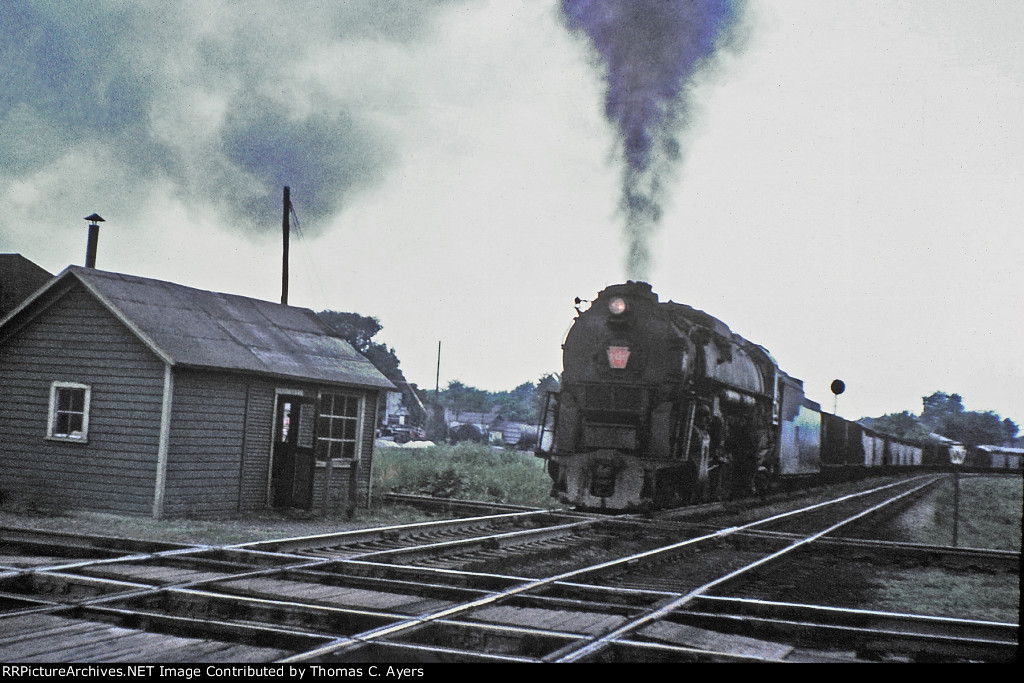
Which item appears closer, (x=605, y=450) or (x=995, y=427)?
(x=605, y=450)

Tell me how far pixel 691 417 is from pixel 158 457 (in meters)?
7.65

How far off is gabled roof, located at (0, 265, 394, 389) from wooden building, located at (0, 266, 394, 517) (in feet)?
0.10

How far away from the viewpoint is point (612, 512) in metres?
13.9

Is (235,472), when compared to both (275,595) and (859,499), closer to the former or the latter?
(275,595)

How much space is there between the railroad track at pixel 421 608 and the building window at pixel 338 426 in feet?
19.3

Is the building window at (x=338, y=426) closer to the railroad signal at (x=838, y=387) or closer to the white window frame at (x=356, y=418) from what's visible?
the white window frame at (x=356, y=418)

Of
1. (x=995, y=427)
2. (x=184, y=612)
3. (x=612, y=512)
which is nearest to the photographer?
(x=184, y=612)

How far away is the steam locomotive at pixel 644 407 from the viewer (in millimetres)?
12719

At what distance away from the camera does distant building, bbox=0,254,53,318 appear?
21.6 m

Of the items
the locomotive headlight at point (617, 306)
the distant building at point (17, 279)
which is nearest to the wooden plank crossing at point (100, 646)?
the locomotive headlight at point (617, 306)

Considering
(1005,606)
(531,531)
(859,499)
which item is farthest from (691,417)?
(859,499)

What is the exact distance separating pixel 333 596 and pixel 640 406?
7558mm

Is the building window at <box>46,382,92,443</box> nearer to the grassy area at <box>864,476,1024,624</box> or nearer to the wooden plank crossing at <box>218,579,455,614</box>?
the wooden plank crossing at <box>218,579,455,614</box>

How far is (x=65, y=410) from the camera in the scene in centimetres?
1377
